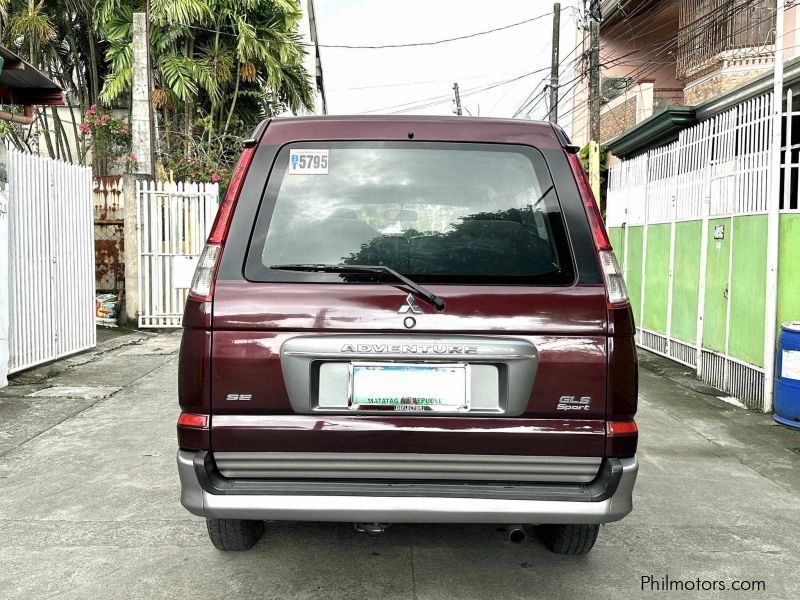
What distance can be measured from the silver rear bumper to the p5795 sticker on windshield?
3.68ft

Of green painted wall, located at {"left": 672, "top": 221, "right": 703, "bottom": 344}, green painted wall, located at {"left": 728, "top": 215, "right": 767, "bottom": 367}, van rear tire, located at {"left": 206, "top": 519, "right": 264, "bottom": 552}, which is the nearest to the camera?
van rear tire, located at {"left": 206, "top": 519, "right": 264, "bottom": 552}

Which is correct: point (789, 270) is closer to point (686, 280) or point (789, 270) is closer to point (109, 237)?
point (686, 280)

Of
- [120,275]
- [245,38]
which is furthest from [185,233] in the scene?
[245,38]

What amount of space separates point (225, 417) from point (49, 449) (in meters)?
3.19

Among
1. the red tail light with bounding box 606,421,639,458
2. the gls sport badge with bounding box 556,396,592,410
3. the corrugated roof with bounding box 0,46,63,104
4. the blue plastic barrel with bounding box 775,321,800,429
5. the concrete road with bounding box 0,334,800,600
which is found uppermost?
the corrugated roof with bounding box 0,46,63,104

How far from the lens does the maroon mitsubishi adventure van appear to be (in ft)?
9.16

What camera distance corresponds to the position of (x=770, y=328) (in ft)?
21.9

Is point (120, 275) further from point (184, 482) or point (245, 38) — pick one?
point (184, 482)

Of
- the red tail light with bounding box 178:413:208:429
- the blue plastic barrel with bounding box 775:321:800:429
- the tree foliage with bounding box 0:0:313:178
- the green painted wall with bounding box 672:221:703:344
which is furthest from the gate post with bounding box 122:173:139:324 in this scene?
the red tail light with bounding box 178:413:208:429

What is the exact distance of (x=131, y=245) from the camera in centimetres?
1212

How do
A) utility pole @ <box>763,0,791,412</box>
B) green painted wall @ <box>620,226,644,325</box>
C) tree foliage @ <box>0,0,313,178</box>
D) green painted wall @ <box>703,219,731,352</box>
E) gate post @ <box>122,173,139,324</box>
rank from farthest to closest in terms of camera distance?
tree foliage @ <box>0,0,313,178</box>
gate post @ <box>122,173,139,324</box>
green painted wall @ <box>620,226,644,325</box>
green painted wall @ <box>703,219,731,352</box>
utility pole @ <box>763,0,791,412</box>

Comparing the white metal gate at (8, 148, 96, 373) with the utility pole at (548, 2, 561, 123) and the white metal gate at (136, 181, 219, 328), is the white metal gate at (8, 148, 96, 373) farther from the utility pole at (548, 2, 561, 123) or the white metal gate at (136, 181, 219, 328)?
the utility pole at (548, 2, 561, 123)

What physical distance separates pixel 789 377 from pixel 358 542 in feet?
13.4

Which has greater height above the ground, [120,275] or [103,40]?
[103,40]
